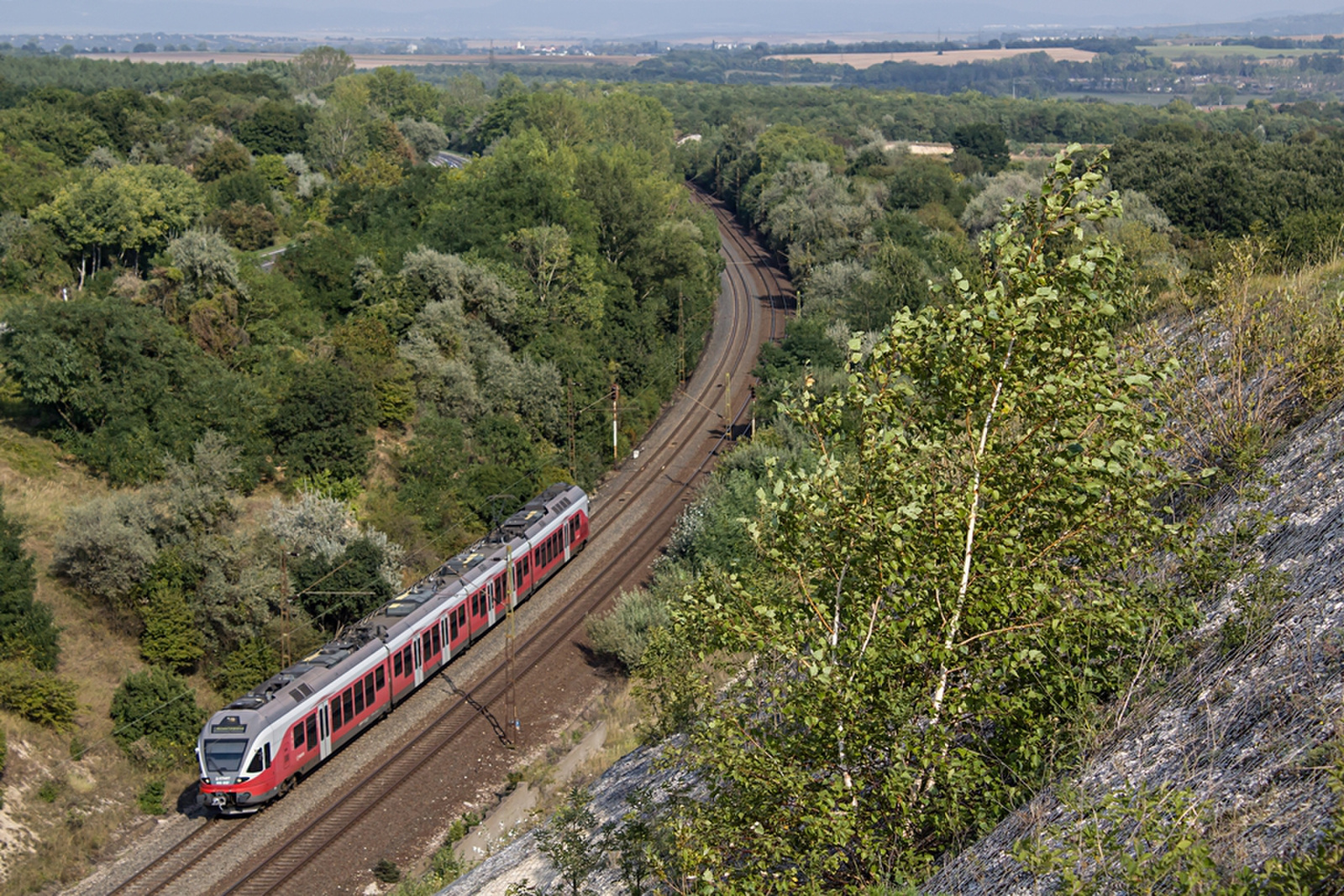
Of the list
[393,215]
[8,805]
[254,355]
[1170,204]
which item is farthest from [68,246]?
[1170,204]

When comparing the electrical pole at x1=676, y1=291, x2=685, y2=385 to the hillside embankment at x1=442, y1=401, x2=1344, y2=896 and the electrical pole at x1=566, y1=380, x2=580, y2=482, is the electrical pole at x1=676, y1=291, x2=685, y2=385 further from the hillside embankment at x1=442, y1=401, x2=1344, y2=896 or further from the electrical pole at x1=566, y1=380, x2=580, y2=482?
the hillside embankment at x1=442, y1=401, x2=1344, y2=896

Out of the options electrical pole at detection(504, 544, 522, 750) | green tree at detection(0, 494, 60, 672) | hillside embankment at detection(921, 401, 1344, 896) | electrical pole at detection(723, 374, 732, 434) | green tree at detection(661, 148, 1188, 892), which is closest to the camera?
hillside embankment at detection(921, 401, 1344, 896)

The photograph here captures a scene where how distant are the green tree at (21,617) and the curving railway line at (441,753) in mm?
7657

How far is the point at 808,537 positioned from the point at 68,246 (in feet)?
203

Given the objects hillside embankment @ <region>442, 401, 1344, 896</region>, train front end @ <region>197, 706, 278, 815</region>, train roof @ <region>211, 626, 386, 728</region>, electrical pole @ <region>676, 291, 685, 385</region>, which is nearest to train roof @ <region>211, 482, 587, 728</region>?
train roof @ <region>211, 626, 386, 728</region>

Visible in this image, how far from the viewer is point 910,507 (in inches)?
338

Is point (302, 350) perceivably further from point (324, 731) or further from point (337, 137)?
point (337, 137)

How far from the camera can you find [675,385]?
194ft

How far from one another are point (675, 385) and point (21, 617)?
37.0 metres

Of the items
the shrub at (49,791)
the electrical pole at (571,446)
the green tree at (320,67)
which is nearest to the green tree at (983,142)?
the electrical pole at (571,446)

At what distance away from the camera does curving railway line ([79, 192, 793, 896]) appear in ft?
75.2

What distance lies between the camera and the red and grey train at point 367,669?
2356 centimetres

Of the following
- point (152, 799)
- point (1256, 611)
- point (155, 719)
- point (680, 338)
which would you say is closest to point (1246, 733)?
point (1256, 611)

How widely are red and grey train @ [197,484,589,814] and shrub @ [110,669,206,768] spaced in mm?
2699
